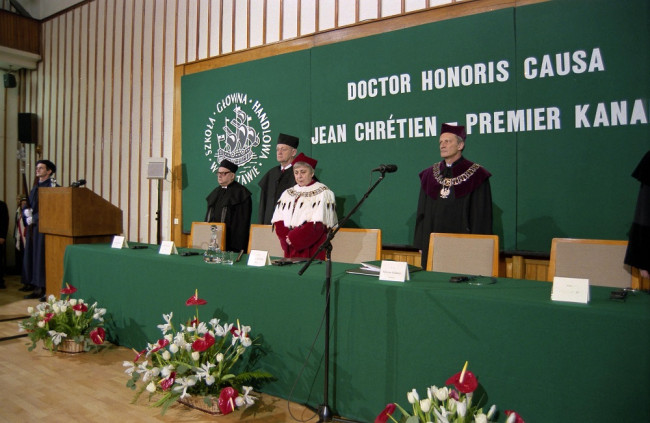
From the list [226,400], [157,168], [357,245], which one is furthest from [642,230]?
[157,168]

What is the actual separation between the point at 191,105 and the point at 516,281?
4.81 metres

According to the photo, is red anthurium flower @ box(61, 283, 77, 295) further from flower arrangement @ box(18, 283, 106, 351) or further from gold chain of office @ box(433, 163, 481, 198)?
gold chain of office @ box(433, 163, 481, 198)

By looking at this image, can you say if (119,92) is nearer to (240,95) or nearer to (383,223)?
(240,95)

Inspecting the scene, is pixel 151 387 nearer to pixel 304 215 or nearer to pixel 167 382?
pixel 167 382

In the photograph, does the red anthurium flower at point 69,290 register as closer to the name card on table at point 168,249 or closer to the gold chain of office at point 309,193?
the name card on table at point 168,249

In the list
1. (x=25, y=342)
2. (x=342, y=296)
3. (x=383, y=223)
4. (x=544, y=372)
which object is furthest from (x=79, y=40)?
(x=544, y=372)

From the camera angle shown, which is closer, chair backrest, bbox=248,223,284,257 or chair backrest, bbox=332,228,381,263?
chair backrest, bbox=332,228,381,263

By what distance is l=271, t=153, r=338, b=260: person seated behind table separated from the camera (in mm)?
3236

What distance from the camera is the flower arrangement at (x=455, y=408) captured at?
139 cm

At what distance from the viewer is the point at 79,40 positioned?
23.8 feet

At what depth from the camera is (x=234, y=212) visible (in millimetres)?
4789

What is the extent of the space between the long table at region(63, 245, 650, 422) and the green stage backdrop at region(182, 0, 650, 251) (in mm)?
1719

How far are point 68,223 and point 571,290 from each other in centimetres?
401

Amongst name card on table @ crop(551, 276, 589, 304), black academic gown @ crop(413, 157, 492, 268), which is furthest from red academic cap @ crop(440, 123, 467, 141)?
name card on table @ crop(551, 276, 589, 304)
